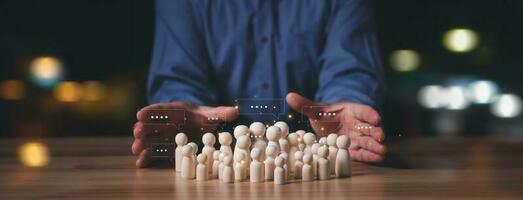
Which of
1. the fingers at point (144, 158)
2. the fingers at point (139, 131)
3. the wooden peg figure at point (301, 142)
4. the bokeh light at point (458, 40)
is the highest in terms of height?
the bokeh light at point (458, 40)

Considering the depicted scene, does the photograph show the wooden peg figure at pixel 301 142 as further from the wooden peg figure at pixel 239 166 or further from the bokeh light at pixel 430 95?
the bokeh light at pixel 430 95

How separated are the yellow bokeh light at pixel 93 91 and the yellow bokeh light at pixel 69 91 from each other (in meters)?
0.02

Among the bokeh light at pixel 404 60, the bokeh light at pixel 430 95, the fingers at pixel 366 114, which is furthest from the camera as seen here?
the bokeh light at pixel 430 95

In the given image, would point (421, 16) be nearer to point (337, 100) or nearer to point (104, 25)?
point (337, 100)

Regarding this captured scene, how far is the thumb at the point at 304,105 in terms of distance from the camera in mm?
1997

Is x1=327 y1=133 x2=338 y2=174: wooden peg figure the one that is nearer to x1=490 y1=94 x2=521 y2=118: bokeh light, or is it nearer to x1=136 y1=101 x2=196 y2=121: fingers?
x1=136 y1=101 x2=196 y2=121: fingers

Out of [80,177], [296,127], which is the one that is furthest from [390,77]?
[80,177]

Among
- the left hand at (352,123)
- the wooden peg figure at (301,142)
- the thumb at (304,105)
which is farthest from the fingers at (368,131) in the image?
the wooden peg figure at (301,142)

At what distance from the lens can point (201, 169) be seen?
1.59 m

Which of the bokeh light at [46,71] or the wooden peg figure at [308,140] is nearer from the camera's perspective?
the wooden peg figure at [308,140]

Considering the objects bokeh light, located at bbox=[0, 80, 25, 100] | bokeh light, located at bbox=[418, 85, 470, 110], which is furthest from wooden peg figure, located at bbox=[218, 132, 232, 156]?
bokeh light, located at bbox=[0, 80, 25, 100]

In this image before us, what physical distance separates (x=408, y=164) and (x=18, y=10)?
160cm

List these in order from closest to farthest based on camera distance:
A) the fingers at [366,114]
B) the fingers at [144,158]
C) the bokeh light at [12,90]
→ 1. the fingers at [144,158]
2. the fingers at [366,114]
3. the bokeh light at [12,90]

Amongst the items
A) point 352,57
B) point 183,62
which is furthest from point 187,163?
point 352,57
